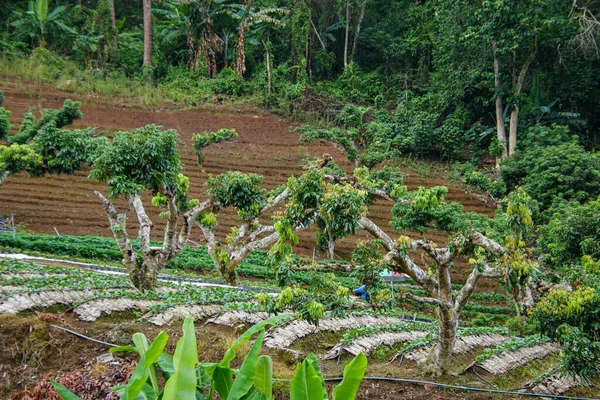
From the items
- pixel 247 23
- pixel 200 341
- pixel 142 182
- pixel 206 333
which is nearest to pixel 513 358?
pixel 206 333

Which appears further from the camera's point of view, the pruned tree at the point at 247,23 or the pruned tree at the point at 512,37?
the pruned tree at the point at 247,23

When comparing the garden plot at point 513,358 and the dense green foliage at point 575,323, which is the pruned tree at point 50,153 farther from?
the dense green foliage at point 575,323

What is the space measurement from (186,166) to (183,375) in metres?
23.3

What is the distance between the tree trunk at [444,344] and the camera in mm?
6062

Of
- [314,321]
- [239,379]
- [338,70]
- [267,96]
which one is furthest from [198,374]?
[338,70]

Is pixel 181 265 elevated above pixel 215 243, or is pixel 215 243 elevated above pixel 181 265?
pixel 215 243

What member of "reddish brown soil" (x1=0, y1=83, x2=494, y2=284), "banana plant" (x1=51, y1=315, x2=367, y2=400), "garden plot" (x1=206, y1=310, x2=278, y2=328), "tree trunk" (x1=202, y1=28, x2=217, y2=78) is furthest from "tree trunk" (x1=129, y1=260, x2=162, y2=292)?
"tree trunk" (x1=202, y1=28, x2=217, y2=78)

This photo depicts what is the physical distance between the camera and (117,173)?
8.55 m

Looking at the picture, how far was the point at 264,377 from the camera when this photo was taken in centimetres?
328

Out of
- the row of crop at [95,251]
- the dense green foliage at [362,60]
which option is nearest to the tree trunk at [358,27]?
the dense green foliage at [362,60]

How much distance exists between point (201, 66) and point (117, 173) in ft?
85.1

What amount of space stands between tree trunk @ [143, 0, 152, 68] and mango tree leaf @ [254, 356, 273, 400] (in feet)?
103

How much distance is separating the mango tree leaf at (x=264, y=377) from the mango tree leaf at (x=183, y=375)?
528 mm

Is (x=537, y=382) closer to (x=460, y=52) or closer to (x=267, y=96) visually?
(x=460, y=52)
